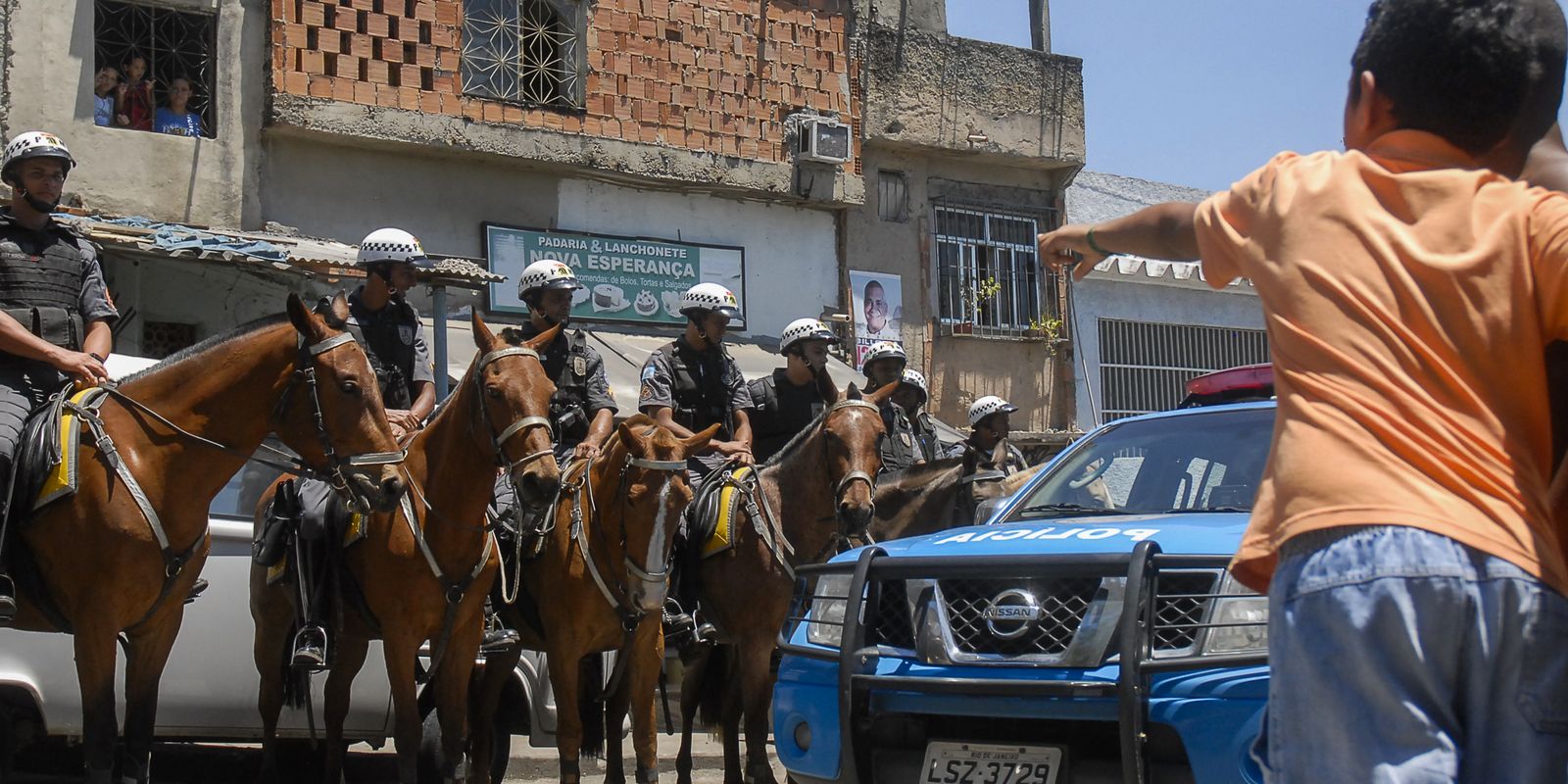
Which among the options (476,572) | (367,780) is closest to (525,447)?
(476,572)

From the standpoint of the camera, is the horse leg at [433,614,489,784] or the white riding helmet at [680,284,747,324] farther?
the white riding helmet at [680,284,747,324]

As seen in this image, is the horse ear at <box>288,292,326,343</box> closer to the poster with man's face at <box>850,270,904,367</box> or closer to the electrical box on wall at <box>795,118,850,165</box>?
the electrical box on wall at <box>795,118,850,165</box>

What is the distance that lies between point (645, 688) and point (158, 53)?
40.4 ft

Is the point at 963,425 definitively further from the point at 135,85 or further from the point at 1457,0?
the point at 1457,0

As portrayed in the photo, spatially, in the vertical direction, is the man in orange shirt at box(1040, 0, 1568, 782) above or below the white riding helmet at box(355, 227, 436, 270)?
below

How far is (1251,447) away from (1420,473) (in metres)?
4.18

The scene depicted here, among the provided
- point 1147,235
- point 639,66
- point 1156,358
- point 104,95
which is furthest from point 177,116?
point 1147,235

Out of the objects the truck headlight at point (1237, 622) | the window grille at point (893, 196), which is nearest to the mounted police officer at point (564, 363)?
the truck headlight at point (1237, 622)

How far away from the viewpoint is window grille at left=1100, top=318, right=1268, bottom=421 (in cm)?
2484

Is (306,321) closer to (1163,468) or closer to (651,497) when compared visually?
(651,497)

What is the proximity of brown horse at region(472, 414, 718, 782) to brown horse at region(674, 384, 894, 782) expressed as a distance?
25.0 inches

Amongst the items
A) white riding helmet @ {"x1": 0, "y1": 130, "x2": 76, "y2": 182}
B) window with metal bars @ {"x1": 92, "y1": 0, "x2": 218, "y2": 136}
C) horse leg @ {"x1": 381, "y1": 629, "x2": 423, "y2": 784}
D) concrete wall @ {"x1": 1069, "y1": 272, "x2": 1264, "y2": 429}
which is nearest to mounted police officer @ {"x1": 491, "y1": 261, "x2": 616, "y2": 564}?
horse leg @ {"x1": 381, "y1": 629, "x2": 423, "y2": 784}

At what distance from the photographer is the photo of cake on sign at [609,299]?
63.1 feet

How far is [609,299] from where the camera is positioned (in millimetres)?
19312
